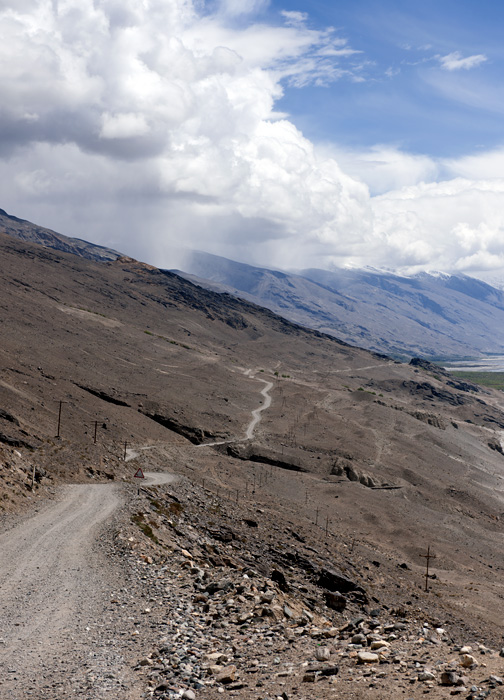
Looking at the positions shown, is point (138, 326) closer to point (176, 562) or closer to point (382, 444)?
point (382, 444)

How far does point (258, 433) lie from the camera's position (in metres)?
76.1

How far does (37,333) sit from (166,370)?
23.9 m

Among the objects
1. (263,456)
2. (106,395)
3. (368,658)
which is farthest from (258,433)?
(368,658)

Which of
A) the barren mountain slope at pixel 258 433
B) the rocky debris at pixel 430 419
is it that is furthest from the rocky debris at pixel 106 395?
the rocky debris at pixel 430 419

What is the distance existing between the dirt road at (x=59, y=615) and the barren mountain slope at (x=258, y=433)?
523 cm

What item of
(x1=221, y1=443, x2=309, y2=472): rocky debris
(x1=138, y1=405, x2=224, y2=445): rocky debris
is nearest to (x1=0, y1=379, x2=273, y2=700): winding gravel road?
(x1=221, y1=443, x2=309, y2=472): rocky debris

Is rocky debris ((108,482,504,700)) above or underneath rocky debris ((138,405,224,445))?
above

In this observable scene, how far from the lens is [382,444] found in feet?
266

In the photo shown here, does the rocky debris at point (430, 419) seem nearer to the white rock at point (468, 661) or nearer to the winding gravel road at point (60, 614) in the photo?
the winding gravel road at point (60, 614)

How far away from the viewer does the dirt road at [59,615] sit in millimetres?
10648

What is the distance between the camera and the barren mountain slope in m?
38.7

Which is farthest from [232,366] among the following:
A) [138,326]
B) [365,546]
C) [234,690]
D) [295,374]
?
[234,690]

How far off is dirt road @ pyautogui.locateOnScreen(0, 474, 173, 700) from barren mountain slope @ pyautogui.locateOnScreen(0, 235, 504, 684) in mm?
5232

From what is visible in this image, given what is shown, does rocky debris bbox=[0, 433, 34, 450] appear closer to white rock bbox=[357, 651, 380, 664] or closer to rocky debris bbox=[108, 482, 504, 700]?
rocky debris bbox=[108, 482, 504, 700]
